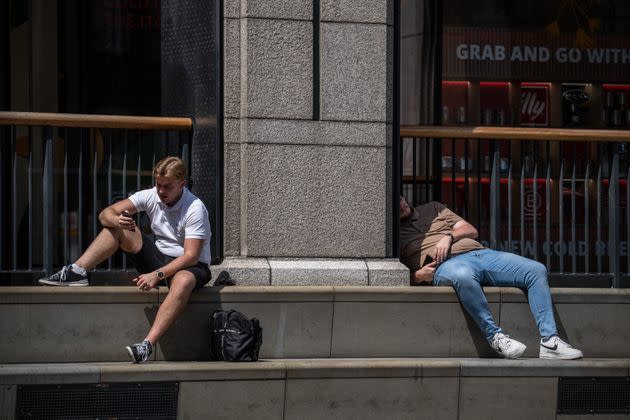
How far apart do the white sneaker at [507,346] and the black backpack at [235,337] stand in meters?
1.78

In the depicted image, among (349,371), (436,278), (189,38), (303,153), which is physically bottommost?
(349,371)

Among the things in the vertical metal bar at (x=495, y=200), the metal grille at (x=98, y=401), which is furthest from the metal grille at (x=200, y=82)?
the vertical metal bar at (x=495, y=200)

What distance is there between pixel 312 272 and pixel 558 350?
193cm

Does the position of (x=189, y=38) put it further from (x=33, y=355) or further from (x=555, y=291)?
(x=555, y=291)

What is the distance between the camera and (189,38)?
1029 centimetres

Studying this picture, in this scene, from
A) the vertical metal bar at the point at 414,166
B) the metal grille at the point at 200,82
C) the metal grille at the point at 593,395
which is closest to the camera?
the metal grille at the point at 593,395

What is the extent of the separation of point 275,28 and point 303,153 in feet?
3.17

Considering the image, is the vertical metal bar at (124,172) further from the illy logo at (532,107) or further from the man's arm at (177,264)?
the illy logo at (532,107)

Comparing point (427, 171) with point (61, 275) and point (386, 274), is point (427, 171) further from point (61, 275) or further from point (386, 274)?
point (61, 275)

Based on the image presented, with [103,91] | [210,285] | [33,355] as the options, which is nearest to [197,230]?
[210,285]

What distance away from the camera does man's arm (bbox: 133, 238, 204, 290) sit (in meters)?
9.01

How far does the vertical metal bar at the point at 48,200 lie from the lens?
9.66 metres

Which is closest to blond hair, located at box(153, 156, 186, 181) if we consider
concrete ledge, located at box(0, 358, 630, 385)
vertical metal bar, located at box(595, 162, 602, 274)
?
concrete ledge, located at box(0, 358, 630, 385)

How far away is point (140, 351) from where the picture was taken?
28.9ft
